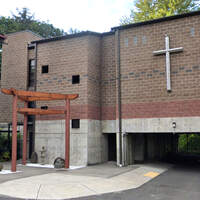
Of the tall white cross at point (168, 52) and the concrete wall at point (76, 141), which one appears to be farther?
the concrete wall at point (76, 141)

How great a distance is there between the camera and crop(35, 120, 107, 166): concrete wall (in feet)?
60.7

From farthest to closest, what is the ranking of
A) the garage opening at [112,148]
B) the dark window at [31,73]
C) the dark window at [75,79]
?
the dark window at [31,73], the garage opening at [112,148], the dark window at [75,79]

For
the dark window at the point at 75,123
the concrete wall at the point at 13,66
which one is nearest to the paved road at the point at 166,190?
the dark window at the point at 75,123

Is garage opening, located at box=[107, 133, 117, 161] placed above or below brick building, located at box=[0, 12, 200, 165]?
below

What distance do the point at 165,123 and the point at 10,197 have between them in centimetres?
1083

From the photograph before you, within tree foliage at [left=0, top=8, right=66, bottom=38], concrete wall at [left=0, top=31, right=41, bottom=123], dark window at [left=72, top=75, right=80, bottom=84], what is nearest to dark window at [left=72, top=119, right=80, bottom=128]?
dark window at [left=72, top=75, right=80, bottom=84]

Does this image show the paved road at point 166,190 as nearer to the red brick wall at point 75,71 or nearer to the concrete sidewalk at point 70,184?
the concrete sidewalk at point 70,184

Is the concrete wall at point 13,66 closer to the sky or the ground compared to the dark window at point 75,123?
closer to the sky

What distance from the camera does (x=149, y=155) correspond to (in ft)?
75.6

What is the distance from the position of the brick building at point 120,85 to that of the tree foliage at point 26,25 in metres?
19.9

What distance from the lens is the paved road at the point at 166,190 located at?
33.7 feet

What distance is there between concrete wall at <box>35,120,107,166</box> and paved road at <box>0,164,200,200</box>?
5.40 metres

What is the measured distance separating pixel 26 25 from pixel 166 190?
124ft

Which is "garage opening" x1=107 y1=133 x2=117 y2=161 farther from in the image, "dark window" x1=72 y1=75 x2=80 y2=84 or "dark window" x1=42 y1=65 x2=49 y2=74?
"dark window" x1=42 y1=65 x2=49 y2=74
